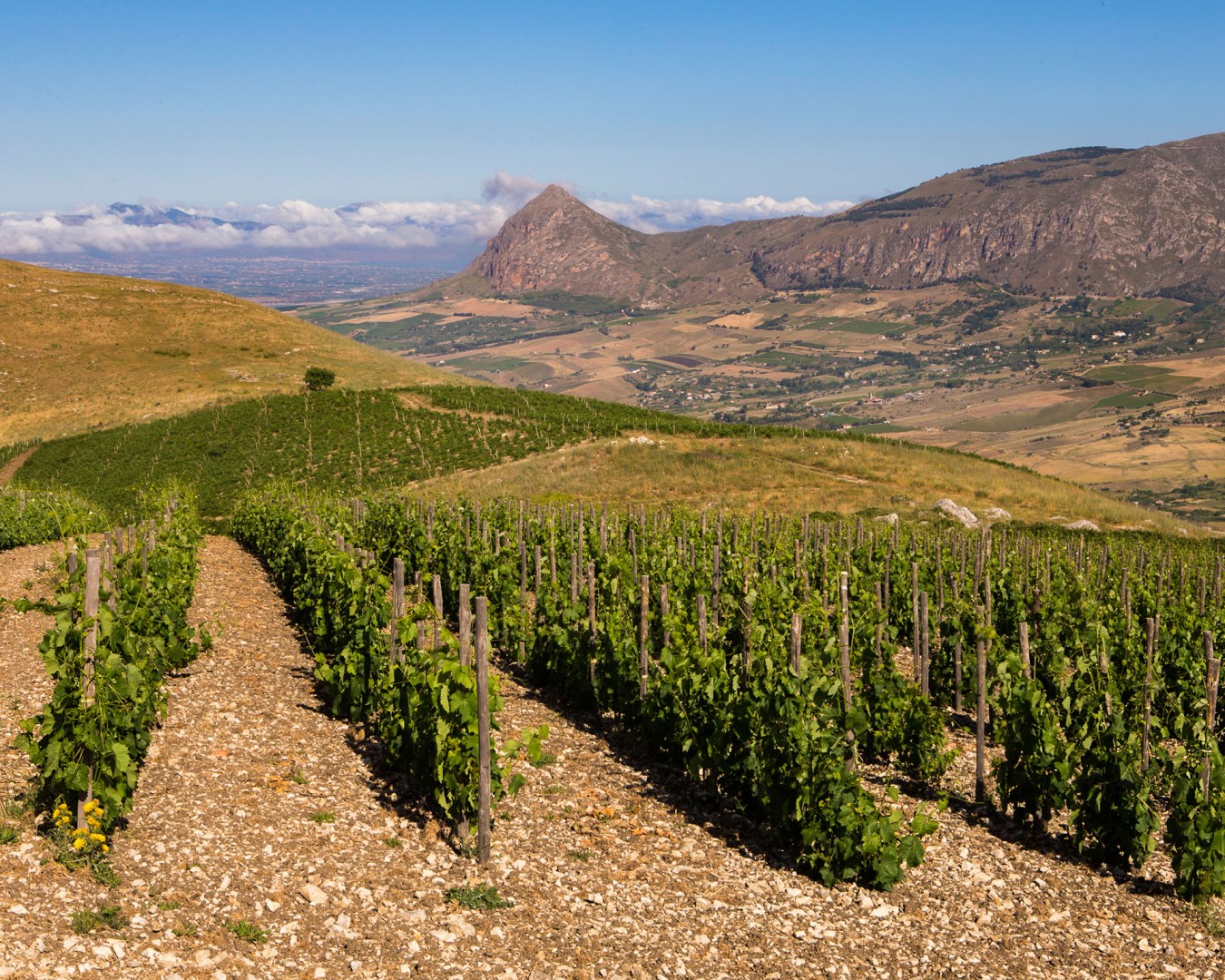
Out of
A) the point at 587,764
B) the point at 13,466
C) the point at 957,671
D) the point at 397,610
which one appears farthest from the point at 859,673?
the point at 13,466

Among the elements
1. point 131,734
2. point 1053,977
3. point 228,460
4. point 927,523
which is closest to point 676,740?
point 1053,977

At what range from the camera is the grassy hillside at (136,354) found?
71.6 meters

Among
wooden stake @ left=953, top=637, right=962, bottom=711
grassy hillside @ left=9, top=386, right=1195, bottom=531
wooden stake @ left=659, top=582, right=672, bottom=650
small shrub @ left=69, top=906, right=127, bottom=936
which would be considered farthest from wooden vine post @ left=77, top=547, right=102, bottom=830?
grassy hillside @ left=9, top=386, right=1195, bottom=531

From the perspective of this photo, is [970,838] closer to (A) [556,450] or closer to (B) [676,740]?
(B) [676,740]

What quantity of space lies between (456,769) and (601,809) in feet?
7.26

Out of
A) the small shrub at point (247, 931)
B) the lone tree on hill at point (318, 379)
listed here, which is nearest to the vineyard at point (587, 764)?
the small shrub at point (247, 931)

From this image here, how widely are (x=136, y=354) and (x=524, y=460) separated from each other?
4490 centimetres

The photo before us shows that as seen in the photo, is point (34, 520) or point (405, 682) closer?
point (405, 682)

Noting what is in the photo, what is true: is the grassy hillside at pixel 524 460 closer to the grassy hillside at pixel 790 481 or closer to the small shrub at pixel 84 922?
the grassy hillside at pixel 790 481

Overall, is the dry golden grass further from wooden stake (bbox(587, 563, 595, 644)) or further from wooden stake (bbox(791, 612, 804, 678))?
wooden stake (bbox(791, 612, 804, 678))

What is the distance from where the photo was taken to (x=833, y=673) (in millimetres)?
13477

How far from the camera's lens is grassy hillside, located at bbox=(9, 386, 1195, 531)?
166 feet

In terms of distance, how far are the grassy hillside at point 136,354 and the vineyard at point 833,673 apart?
5257cm

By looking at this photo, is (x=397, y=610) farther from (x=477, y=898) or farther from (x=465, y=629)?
(x=477, y=898)
